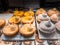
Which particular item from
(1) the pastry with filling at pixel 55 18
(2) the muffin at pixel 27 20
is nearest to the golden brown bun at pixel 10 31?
(2) the muffin at pixel 27 20

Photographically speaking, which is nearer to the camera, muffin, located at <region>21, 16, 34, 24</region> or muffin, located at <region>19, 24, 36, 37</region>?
muffin, located at <region>19, 24, 36, 37</region>

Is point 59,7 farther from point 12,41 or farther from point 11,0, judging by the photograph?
point 12,41

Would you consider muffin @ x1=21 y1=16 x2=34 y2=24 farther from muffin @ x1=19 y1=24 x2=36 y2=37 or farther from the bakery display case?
muffin @ x1=19 y1=24 x2=36 y2=37

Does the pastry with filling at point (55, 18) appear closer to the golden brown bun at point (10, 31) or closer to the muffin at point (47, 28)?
the muffin at point (47, 28)

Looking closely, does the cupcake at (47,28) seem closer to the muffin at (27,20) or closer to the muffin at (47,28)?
the muffin at (47,28)

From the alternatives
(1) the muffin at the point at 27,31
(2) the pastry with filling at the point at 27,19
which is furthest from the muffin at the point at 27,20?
(1) the muffin at the point at 27,31

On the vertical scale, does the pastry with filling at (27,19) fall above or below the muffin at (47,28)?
above

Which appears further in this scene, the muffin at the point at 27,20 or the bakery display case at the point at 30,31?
the muffin at the point at 27,20

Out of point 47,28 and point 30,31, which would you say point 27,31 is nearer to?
point 30,31

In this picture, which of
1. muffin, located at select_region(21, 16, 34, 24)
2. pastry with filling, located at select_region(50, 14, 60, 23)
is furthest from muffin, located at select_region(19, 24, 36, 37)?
pastry with filling, located at select_region(50, 14, 60, 23)

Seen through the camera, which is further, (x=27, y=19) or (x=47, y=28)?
(x=27, y=19)

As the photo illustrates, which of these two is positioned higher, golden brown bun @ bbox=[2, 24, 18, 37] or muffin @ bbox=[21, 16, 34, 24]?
muffin @ bbox=[21, 16, 34, 24]

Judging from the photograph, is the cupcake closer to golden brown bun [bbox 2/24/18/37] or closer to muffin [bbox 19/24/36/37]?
muffin [bbox 19/24/36/37]

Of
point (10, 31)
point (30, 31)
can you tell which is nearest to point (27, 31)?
point (30, 31)
